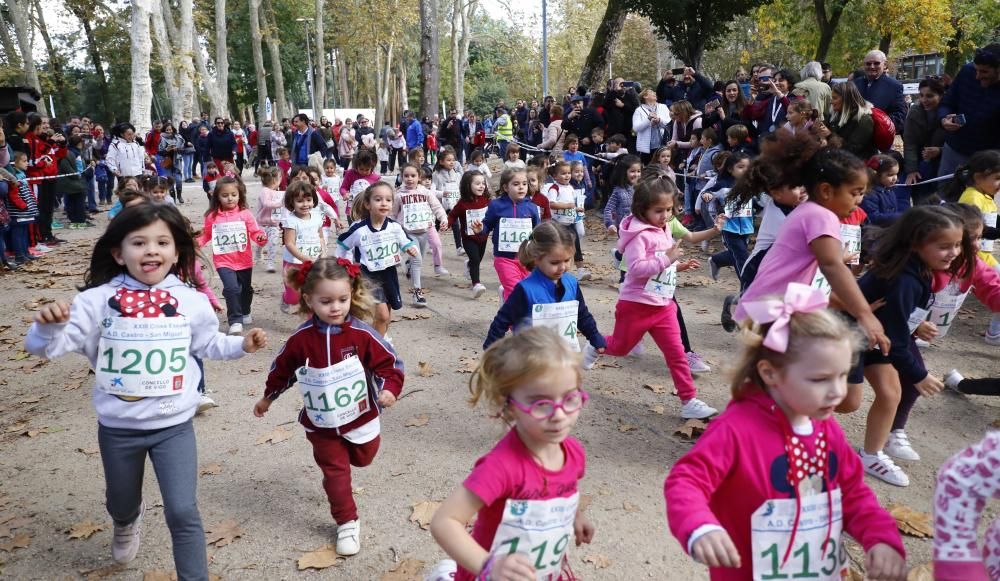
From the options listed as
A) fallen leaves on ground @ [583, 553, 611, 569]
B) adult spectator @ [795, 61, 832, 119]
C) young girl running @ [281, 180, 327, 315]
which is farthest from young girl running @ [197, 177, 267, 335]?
adult spectator @ [795, 61, 832, 119]

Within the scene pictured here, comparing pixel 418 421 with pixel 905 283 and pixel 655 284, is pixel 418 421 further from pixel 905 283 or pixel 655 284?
pixel 905 283

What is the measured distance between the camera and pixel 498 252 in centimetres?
768

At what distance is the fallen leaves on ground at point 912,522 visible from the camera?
3.86m

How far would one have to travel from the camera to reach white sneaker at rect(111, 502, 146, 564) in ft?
12.2

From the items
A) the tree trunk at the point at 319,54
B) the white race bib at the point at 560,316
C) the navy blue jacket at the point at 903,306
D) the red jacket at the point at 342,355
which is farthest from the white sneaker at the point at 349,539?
the tree trunk at the point at 319,54

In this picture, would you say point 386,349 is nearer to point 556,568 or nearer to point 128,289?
point 128,289

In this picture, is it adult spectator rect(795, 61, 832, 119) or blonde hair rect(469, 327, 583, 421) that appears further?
adult spectator rect(795, 61, 832, 119)

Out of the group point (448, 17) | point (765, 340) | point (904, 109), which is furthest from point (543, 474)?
point (448, 17)

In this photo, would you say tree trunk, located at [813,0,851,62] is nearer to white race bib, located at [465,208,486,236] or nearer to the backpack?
the backpack

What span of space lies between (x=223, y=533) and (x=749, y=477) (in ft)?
10.00

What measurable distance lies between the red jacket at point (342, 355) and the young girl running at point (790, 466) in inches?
76.0

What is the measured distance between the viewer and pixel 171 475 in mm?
3287

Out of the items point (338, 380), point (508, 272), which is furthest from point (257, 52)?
point (338, 380)

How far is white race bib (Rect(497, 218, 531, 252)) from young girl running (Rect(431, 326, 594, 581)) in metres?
5.15
